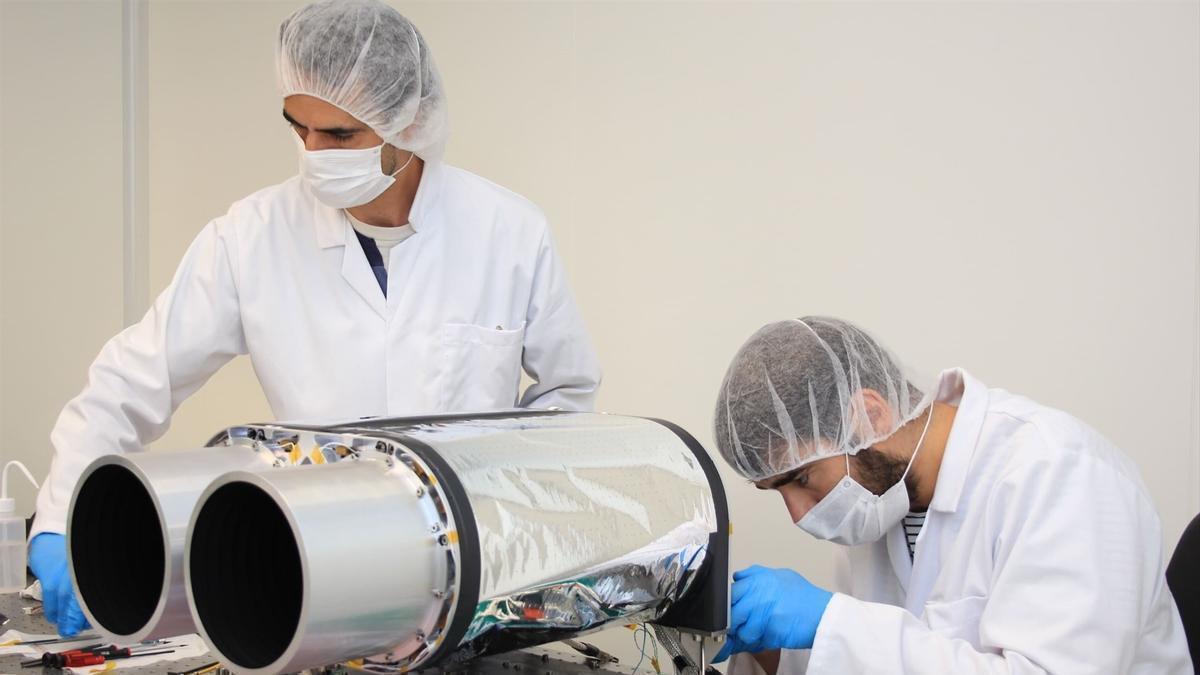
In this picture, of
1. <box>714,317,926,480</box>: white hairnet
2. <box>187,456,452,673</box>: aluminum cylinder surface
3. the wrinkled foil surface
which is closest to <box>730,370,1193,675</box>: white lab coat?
<box>714,317,926,480</box>: white hairnet

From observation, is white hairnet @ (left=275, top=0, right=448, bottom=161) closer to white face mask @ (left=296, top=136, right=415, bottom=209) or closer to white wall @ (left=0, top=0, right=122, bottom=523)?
white face mask @ (left=296, top=136, right=415, bottom=209)

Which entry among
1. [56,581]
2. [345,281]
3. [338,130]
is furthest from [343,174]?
[56,581]

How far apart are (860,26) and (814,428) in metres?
1.16

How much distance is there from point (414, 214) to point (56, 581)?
27.8 inches

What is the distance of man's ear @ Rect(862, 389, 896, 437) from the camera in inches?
56.9

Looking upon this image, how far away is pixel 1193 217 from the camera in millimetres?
2021

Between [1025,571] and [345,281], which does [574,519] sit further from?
[345,281]

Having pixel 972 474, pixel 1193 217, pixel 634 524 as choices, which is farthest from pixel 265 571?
pixel 1193 217

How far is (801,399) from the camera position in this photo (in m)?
1.41

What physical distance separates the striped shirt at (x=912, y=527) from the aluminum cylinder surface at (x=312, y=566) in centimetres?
82

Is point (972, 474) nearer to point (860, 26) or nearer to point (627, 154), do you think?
point (860, 26)

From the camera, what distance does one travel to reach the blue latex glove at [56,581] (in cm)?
139

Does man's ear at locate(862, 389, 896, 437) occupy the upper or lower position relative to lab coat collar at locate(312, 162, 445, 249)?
lower

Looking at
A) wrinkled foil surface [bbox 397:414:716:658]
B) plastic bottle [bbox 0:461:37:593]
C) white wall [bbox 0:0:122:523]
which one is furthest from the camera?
white wall [bbox 0:0:122:523]
